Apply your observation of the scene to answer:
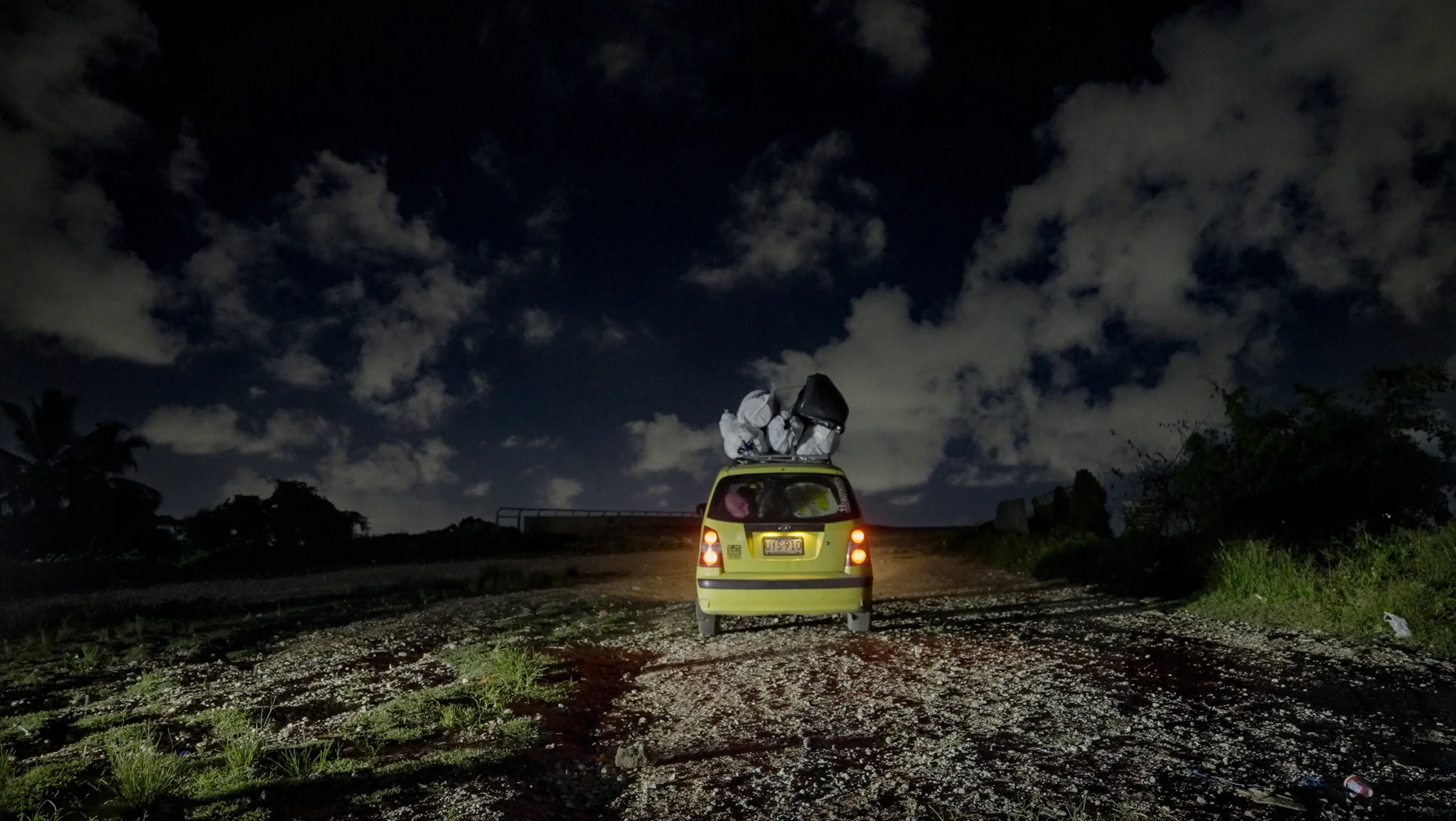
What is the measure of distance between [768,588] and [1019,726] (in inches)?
142

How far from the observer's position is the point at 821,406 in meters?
9.68

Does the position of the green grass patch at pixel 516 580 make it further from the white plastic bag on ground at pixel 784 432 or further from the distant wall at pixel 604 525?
the distant wall at pixel 604 525

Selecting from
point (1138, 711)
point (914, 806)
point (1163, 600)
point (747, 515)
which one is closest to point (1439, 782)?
point (1138, 711)

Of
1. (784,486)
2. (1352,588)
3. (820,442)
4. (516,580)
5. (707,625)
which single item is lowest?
(707,625)

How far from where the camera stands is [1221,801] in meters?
3.82

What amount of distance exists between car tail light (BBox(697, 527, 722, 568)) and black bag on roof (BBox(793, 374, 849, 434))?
1848mm

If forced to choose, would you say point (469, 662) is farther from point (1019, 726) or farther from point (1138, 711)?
point (1138, 711)

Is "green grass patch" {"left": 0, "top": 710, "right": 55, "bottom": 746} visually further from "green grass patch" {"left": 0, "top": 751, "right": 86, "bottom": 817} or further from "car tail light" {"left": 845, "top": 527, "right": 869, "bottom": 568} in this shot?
"car tail light" {"left": 845, "top": 527, "right": 869, "bottom": 568}

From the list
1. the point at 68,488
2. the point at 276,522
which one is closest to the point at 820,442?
the point at 276,522

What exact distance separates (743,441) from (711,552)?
4.77ft

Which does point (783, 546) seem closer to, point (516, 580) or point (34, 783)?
point (34, 783)

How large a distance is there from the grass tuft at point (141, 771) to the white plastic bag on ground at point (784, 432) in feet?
20.1

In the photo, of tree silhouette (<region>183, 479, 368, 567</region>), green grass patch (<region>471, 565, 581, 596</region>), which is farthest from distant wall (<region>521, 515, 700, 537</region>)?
green grass patch (<region>471, 565, 581, 596</region>)

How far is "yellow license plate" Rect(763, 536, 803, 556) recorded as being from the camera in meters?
8.57
